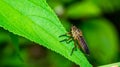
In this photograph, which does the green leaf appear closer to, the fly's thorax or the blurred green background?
the fly's thorax

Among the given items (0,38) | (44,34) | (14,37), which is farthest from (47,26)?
(0,38)

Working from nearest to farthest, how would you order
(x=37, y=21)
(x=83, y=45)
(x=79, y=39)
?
(x=37, y=21), (x=83, y=45), (x=79, y=39)

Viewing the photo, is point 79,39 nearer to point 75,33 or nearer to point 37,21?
point 75,33

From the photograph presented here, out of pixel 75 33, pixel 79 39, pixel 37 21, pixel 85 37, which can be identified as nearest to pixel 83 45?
pixel 79 39

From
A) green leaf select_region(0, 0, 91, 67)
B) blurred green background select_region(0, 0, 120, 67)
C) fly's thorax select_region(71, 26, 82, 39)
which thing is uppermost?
blurred green background select_region(0, 0, 120, 67)

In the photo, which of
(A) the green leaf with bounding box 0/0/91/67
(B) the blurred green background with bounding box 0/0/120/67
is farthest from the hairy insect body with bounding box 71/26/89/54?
(B) the blurred green background with bounding box 0/0/120/67
